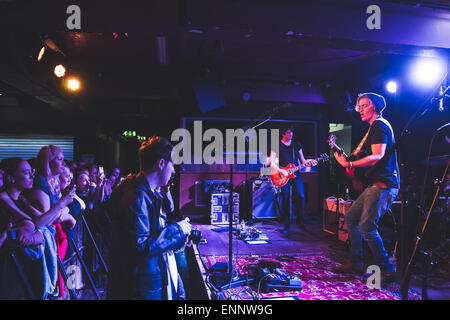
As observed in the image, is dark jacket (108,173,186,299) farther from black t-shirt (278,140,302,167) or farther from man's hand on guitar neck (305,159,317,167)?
black t-shirt (278,140,302,167)

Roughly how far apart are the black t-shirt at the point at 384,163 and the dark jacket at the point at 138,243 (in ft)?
7.32

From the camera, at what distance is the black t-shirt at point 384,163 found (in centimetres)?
285

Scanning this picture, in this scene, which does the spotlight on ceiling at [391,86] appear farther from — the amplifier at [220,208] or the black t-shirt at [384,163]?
the amplifier at [220,208]

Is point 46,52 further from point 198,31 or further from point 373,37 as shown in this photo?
point 373,37

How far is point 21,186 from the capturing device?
241 centimetres

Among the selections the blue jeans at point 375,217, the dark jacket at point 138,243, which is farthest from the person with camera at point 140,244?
the blue jeans at point 375,217

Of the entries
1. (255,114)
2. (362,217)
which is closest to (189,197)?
(255,114)

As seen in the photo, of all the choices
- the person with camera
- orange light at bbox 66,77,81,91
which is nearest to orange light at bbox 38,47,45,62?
orange light at bbox 66,77,81,91

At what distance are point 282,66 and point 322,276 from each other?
5.13 metres

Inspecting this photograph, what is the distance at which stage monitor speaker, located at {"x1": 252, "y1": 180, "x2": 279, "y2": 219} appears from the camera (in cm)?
701

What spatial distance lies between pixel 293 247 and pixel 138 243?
11.2ft

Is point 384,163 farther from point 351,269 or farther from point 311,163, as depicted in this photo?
point 311,163

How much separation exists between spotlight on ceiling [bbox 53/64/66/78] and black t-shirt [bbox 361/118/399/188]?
5.97 meters

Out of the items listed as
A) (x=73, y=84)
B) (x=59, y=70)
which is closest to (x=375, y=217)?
(x=59, y=70)
